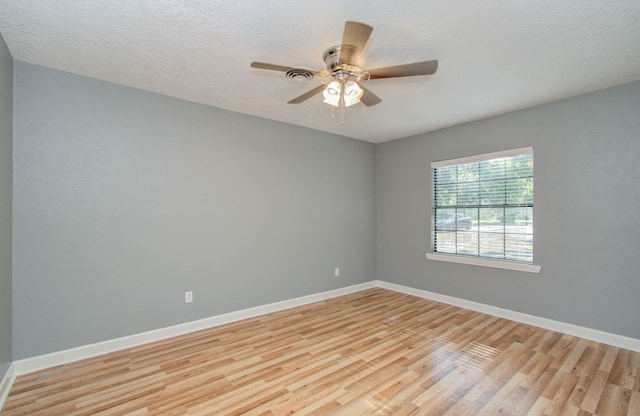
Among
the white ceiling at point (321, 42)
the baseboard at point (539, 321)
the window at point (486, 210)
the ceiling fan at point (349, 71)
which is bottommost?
the baseboard at point (539, 321)

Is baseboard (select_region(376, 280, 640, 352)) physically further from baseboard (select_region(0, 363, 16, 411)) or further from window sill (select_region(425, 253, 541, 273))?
baseboard (select_region(0, 363, 16, 411))

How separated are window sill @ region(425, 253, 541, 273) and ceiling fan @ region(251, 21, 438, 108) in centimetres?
279

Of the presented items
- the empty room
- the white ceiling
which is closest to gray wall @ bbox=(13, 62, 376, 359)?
the empty room

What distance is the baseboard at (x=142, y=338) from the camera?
8.34ft

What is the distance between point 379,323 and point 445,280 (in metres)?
1.45

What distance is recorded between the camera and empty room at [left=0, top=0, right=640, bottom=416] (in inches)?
81.6

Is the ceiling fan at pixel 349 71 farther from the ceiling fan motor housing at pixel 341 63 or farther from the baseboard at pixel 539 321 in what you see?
the baseboard at pixel 539 321

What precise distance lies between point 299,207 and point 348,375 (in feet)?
7.92

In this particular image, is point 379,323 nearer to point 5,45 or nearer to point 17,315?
point 17,315

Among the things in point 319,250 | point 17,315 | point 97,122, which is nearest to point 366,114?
point 319,250

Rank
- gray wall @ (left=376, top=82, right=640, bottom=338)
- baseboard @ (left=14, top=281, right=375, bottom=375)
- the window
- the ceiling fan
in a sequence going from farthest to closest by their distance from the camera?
the window → gray wall @ (left=376, top=82, right=640, bottom=338) → baseboard @ (left=14, top=281, right=375, bottom=375) → the ceiling fan

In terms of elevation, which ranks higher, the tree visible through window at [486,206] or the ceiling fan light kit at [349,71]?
the ceiling fan light kit at [349,71]

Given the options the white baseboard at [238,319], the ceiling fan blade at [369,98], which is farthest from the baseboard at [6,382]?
the ceiling fan blade at [369,98]

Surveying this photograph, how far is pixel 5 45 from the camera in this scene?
224 centimetres
